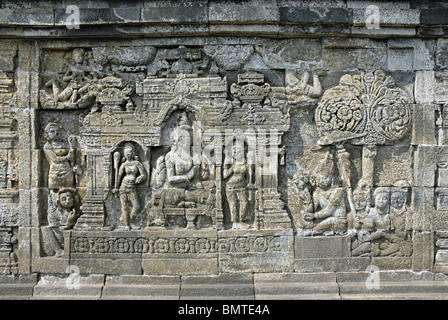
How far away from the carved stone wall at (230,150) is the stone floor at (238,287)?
132mm

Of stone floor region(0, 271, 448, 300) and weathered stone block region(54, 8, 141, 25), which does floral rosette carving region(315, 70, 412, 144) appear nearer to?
stone floor region(0, 271, 448, 300)

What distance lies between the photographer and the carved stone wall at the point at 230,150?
4.73 meters

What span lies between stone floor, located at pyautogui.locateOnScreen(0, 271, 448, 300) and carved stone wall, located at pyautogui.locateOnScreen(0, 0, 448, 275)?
0.13 metres

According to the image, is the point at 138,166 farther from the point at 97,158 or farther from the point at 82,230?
the point at 82,230

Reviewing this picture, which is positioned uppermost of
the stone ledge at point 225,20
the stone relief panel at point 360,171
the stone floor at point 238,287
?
the stone ledge at point 225,20

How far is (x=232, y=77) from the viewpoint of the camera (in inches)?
189

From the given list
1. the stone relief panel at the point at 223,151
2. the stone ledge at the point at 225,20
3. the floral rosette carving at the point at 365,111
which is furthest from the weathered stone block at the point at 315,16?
the floral rosette carving at the point at 365,111

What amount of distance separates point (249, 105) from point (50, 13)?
8.98ft

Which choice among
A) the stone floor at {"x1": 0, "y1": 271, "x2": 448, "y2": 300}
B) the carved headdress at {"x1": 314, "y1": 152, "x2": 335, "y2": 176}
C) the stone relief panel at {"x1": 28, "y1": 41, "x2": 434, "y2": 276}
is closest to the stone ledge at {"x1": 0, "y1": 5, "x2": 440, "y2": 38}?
the stone relief panel at {"x1": 28, "y1": 41, "x2": 434, "y2": 276}

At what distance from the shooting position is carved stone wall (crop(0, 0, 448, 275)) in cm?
473

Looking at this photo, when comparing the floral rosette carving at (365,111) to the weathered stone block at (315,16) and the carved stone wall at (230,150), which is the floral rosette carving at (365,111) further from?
the weathered stone block at (315,16)

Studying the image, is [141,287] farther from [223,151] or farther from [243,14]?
[243,14]

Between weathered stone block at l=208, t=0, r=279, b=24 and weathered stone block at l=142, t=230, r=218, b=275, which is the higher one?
weathered stone block at l=208, t=0, r=279, b=24
